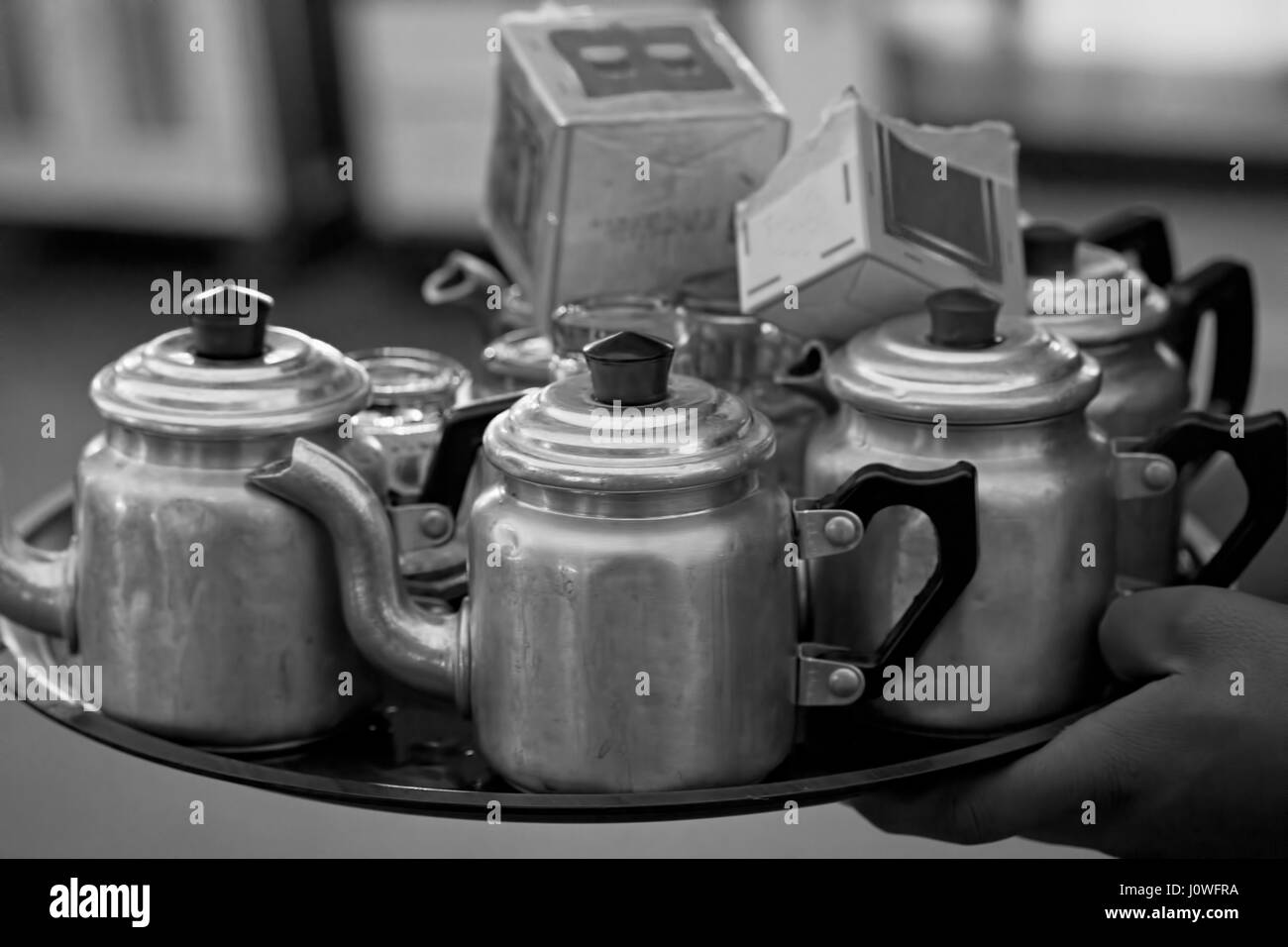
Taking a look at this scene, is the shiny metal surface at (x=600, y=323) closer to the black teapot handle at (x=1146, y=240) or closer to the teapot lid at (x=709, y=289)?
the teapot lid at (x=709, y=289)

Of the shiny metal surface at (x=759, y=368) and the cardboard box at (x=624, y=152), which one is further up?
the cardboard box at (x=624, y=152)

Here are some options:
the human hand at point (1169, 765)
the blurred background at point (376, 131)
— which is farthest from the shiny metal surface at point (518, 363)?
the blurred background at point (376, 131)

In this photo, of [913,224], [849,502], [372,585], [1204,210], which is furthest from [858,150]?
[1204,210]

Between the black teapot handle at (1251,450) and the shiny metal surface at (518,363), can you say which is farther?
the shiny metal surface at (518,363)

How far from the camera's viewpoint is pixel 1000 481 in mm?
815

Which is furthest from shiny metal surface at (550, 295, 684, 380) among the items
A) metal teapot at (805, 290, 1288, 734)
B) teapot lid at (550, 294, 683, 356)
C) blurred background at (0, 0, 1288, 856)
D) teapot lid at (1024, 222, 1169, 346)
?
blurred background at (0, 0, 1288, 856)

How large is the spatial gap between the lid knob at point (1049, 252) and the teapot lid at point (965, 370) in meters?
0.19

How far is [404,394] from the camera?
1003 mm

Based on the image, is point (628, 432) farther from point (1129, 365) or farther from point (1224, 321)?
point (1224, 321)

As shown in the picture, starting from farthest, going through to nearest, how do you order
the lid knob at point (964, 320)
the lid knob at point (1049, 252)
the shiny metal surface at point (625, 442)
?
the lid knob at point (1049, 252), the lid knob at point (964, 320), the shiny metal surface at point (625, 442)

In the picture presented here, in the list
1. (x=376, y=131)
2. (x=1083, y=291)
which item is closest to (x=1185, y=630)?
(x=1083, y=291)

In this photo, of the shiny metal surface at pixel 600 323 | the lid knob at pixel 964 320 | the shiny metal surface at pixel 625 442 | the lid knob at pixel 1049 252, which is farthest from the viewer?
the lid knob at pixel 1049 252

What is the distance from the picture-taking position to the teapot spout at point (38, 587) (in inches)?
34.7

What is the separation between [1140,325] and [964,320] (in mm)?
219
